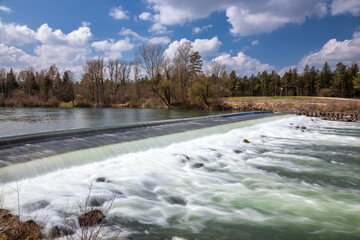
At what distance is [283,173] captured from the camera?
646cm

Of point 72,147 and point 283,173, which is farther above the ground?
point 72,147

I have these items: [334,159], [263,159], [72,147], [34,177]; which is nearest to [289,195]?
[263,159]

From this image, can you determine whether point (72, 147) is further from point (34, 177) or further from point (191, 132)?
point (191, 132)

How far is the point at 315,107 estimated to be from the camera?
3666 cm

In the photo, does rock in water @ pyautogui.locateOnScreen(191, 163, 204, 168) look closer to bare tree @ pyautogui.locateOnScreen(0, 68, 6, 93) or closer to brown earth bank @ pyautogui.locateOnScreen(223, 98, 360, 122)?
brown earth bank @ pyautogui.locateOnScreen(223, 98, 360, 122)

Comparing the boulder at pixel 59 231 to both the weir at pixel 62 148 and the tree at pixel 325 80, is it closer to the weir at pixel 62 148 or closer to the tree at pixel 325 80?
the weir at pixel 62 148

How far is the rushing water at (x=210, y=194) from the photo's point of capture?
3633mm

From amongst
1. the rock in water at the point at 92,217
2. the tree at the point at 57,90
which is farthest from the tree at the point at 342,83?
the rock in water at the point at 92,217

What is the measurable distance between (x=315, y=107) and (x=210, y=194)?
3799 centimetres

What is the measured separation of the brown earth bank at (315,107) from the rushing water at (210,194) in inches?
905

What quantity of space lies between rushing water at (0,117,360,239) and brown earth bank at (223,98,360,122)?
75.4ft

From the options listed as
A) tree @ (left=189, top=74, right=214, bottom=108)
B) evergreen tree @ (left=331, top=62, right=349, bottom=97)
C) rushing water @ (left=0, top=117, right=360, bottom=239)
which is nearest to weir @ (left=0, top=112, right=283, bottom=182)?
rushing water @ (left=0, top=117, right=360, bottom=239)

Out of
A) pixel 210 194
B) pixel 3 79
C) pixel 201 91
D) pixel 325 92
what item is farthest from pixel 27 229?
pixel 3 79

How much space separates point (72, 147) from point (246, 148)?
21.7 feet
